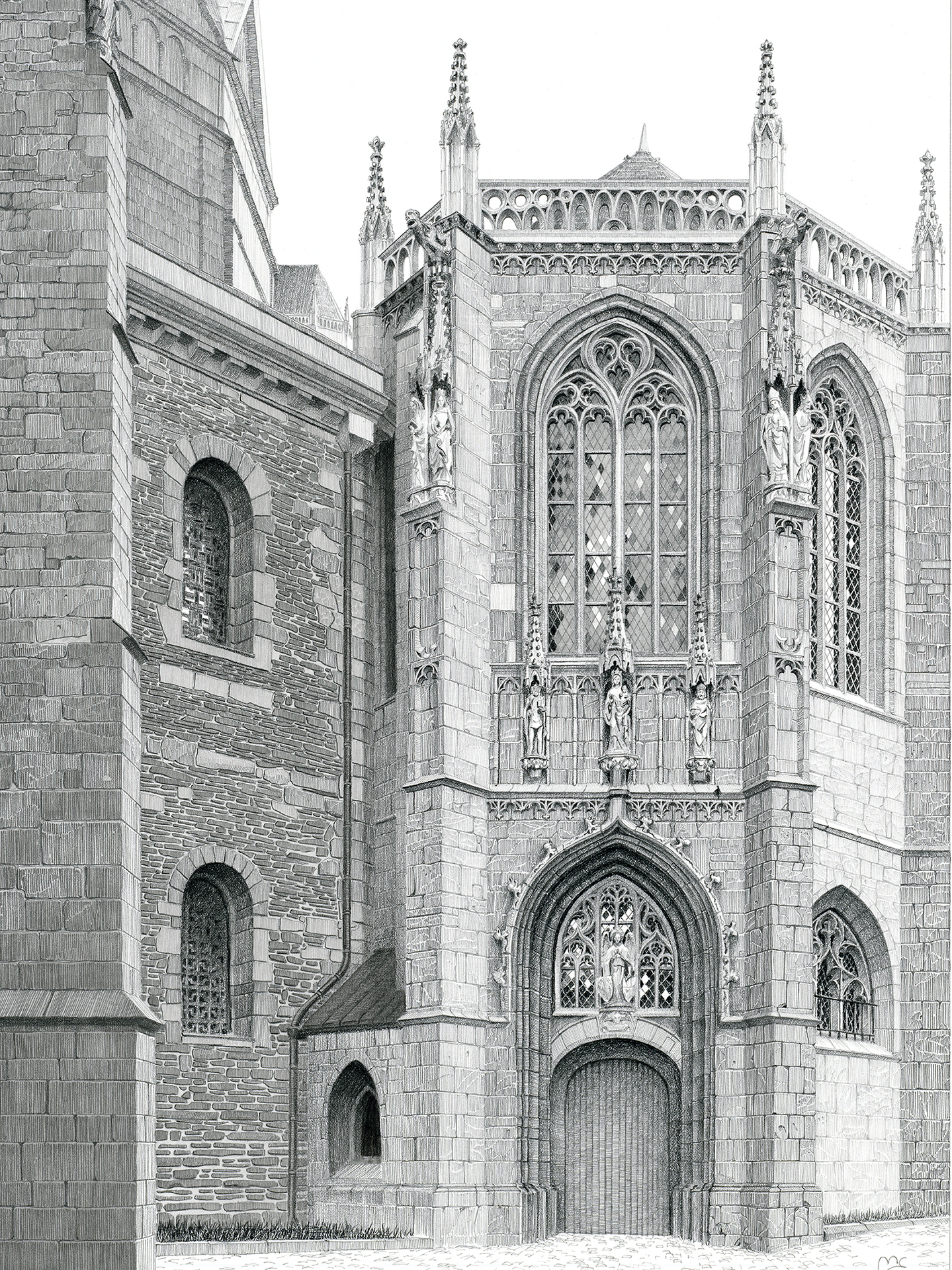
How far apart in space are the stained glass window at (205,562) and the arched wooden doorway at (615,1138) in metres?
6.31

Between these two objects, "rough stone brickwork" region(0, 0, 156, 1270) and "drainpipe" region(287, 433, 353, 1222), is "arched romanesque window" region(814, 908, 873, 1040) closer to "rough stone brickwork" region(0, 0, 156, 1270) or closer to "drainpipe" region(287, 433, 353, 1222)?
"drainpipe" region(287, 433, 353, 1222)

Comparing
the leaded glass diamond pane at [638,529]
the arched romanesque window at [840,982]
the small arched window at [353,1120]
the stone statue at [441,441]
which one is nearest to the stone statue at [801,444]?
the leaded glass diamond pane at [638,529]

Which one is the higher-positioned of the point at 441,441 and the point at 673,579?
the point at 441,441

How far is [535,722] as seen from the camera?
2428cm

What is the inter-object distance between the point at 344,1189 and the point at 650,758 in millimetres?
→ 5793

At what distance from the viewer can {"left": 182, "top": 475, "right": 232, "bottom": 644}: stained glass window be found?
24375 mm

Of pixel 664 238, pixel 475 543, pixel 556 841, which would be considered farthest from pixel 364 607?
pixel 664 238

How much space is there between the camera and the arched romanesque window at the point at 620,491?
25047 millimetres

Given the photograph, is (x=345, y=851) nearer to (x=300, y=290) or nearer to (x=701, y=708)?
(x=701, y=708)

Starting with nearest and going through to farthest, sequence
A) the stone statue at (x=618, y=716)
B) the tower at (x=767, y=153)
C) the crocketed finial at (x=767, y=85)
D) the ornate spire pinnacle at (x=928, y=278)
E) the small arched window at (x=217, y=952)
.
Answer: the small arched window at (x=217, y=952), the stone statue at (x=618, y=716), the crocketed finial at (x=767, y=85), the tower at (x=767, y=153), the ornate spire pinnacle at (x=928, y=278)

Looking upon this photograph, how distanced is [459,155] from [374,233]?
2.63 metres

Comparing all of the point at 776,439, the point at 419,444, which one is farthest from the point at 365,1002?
the point at 776,439

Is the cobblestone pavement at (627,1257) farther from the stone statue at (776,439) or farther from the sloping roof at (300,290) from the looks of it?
the sloping roof at (300,290)

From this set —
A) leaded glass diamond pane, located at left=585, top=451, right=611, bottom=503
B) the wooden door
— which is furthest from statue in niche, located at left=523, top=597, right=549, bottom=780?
the wooden door
